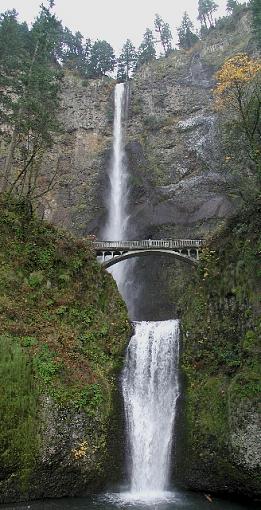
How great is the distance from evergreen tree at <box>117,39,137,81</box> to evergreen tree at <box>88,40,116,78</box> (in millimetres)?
1129

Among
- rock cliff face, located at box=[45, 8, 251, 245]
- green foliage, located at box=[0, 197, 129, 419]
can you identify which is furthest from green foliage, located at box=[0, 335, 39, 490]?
rock cliff face, located at box=[45, 8, 251, 245]

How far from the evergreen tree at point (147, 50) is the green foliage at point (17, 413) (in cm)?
4993

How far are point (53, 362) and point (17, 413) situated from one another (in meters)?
2.30

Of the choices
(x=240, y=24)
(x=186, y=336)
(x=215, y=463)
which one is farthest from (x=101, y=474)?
(x=240, y=24)

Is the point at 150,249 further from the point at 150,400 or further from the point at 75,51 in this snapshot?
the point at 75,51

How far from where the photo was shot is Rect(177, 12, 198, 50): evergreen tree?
198 ft

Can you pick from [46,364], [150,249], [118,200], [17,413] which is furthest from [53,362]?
[118,200]

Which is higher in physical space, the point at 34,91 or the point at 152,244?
the point at 34,91

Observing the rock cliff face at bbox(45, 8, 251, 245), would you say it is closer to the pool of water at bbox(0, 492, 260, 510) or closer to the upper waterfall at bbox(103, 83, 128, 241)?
the upper waterfall at bbox(103, 83, 128, 241)

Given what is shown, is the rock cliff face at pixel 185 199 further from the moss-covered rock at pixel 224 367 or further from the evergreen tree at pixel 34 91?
the evergreen tree at pixel 34 91

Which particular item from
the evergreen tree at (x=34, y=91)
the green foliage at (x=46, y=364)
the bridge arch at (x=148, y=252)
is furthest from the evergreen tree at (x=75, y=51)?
the green foliage at (x=46, y=364)

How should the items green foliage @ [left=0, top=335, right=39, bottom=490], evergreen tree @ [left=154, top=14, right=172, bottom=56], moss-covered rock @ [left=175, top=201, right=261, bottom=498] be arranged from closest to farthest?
green foliage @ [left=0, top=335, right=39, bottom=490]
moss-covered rock @ [left=175, top=201, right=261, bottom=498]
evergreen tree @ [left=154, top=14, right=172, bottom=56]

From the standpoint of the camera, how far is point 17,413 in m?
14.3

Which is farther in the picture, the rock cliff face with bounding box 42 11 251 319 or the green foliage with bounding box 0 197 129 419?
the rock cliff face with bounding box 42 11 251 319
